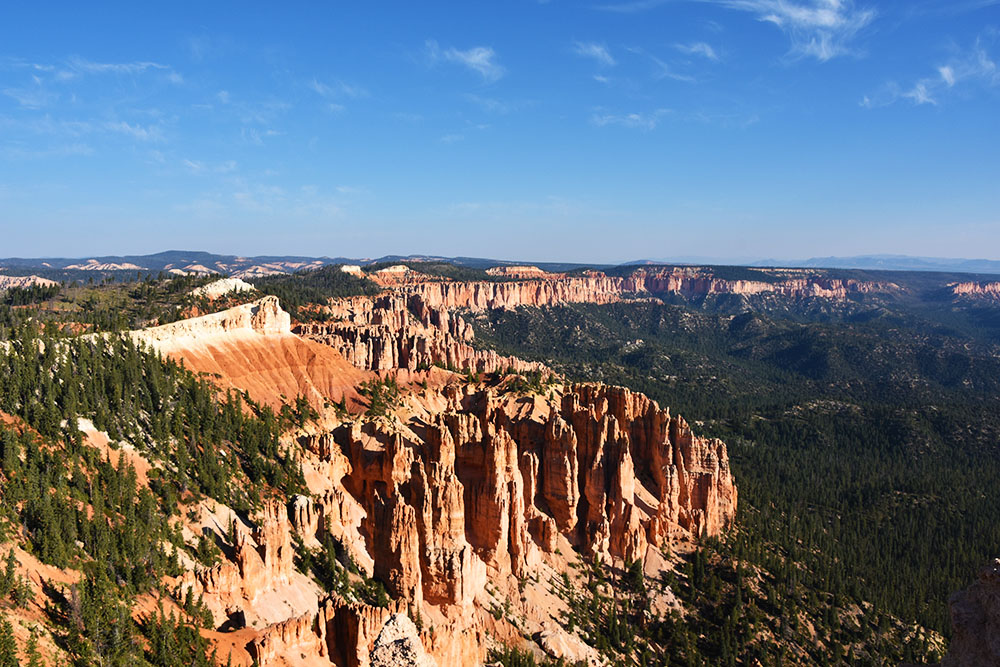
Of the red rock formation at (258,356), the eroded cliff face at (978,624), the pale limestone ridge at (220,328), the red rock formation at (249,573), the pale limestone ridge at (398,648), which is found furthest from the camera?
the pale limestone ridge at (220,328)

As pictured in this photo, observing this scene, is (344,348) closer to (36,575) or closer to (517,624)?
(517,624)

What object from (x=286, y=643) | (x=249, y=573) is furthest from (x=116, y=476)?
(x=286, y=643)

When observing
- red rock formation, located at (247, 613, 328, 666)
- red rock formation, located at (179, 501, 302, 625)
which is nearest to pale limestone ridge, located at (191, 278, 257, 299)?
red rock formation, located at (179, 501, 302, 625)

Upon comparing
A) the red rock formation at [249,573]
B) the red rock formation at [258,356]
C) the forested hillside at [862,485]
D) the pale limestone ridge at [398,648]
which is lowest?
the forested hillside at [862,485]

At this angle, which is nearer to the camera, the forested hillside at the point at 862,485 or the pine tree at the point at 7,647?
the pine tree at the point at 7,647

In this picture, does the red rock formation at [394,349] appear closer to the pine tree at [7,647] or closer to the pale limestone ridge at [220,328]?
the pale limestone ridge at [220,328]

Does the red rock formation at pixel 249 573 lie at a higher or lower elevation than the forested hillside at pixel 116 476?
lower

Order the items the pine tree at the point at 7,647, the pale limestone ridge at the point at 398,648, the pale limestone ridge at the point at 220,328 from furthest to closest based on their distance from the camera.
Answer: the pale limestone ridge at the point at 220,328
the pale limestone ridge at the point at 398,648
the pine tree at the point at 7,647

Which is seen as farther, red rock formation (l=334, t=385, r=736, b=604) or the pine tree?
red rock formation (l=334, t=385, r=736, b=604)

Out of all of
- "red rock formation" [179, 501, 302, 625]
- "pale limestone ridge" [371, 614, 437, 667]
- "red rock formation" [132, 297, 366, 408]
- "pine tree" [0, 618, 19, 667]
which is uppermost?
"red rock formation" [132, 297, 366, 408]

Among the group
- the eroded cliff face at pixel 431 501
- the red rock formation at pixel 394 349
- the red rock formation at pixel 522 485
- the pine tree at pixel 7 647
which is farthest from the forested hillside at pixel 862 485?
the pine tree at pixel 7 647

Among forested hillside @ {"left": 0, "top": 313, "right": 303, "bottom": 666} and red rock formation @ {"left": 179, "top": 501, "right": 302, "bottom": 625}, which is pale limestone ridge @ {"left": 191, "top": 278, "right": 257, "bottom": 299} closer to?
forested hillside @ {"left": 0, "top": 313, "right": 303, "bottom": 666}

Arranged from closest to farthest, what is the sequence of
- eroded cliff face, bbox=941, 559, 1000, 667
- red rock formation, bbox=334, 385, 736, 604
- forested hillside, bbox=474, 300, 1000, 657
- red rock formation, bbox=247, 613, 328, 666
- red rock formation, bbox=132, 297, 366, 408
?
eroded cliff face, bbox=941, 559, 1000, 667, red rock formation, bbox=247, 613, 328, 666, red rock formation, bbox=334, 385, 736, 604, forested hillside, bbox=474, 300, 1000, 657, red rock formation, bbox=132, 297, 366, 408

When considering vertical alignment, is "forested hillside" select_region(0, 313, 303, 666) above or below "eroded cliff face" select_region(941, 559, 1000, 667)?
below
